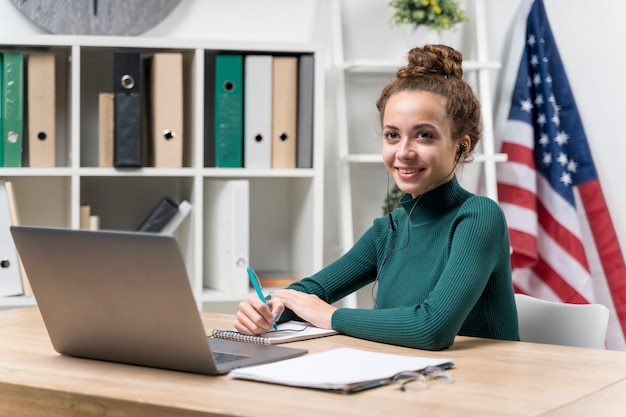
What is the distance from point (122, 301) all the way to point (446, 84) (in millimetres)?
867

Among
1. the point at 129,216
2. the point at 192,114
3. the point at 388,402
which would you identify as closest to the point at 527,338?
the point at 388,402

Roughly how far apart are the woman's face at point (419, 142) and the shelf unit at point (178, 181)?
94 cm

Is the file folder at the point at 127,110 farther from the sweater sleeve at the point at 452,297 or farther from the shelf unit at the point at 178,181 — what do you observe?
the sweater sleeve at the point at 452,297

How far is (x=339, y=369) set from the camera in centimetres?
123

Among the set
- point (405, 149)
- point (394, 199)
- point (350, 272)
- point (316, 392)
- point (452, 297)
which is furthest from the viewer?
point (394, 199)

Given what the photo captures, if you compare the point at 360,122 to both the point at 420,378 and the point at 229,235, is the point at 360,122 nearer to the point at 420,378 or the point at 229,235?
the point at 229,235

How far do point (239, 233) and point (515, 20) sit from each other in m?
1.31

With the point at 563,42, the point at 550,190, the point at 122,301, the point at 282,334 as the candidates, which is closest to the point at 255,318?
the point at 282,334

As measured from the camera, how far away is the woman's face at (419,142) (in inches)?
70.8

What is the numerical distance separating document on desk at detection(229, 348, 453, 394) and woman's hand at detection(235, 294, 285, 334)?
0.21 m

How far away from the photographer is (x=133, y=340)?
4.23 ft

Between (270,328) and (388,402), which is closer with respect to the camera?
(388,402)

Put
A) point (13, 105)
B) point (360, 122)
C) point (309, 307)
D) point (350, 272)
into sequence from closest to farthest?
point (309, 307)
point (350, 272)
point (13, 105)
point (360, 122)

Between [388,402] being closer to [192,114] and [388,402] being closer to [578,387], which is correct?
[578,387]
